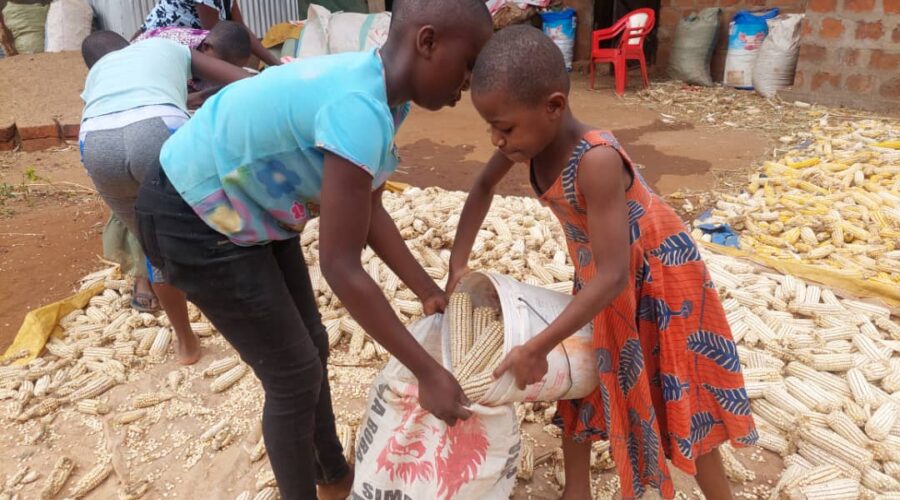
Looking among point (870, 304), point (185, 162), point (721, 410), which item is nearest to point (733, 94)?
point (870, 304)

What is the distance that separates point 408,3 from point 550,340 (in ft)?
2.75

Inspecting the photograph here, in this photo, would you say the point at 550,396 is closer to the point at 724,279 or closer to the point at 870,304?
the point at 724,279

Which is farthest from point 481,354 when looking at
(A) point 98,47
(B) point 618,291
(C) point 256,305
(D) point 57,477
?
(A) point 98,47

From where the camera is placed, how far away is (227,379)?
2.97 m

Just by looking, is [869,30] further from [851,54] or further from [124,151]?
[124,151]

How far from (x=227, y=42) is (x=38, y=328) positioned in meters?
1.81

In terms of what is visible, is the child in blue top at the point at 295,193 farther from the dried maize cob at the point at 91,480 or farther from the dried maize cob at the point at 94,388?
the dried maize cob at the point at 94,388

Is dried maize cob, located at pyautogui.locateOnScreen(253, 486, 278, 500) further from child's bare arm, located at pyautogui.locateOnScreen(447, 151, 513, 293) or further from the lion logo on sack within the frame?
child's bare arm, located at pyautogui.locateOnScreen(447, 151, 513, 293)

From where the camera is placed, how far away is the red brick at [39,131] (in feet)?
24.4

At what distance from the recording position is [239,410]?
2.83 metres

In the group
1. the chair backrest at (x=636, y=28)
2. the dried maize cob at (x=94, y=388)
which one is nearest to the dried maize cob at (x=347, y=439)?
the dried maize cob at (x=94, y=388)

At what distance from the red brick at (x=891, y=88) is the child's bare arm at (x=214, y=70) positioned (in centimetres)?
785

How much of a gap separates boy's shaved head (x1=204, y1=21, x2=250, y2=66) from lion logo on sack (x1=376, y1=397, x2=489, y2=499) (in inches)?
97.9

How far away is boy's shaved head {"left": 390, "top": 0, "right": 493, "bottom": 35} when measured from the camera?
1.37 meters
